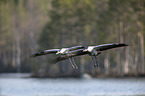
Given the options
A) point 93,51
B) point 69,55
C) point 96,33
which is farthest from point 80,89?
point 96,33

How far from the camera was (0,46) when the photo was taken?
15338cm

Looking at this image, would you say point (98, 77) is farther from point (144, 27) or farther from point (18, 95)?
point (18, 95)

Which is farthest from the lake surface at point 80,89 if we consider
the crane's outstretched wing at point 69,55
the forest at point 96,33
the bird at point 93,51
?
the bird at point 93,51

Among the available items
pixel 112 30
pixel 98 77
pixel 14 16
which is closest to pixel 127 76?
pixel 98 77

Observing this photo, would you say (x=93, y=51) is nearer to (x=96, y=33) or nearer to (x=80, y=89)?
(x=80, y=89)

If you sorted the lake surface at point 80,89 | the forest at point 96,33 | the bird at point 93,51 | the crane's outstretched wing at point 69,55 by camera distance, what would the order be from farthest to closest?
1. the forest at point 96,33
2. the lake surface at point 80,89
3. the crane's outstretched wing at point 69,55
4. the bird at point 93,51

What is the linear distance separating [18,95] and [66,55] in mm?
26973

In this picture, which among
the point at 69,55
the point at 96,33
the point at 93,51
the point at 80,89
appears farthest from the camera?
the point at 96,33

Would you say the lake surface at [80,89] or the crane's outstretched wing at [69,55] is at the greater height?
the crane's outstretched wing at [69,55]

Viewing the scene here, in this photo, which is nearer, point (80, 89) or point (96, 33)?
point (80, 89)

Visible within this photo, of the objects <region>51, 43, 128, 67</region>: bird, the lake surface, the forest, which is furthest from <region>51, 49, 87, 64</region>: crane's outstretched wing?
the forest

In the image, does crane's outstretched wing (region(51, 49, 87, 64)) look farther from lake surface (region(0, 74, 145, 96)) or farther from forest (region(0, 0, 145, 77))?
forest (region(0, 0, 145, 77))

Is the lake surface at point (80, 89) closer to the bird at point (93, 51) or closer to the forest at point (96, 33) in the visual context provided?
the forest at point (96, 33)

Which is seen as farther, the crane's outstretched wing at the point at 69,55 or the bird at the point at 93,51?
the crane's outstretched wing at the point at 69,55
